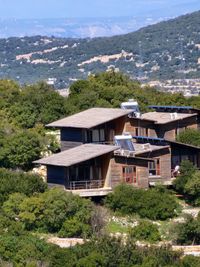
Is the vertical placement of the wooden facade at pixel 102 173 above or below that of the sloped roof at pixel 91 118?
below

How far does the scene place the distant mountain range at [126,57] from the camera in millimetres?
129375

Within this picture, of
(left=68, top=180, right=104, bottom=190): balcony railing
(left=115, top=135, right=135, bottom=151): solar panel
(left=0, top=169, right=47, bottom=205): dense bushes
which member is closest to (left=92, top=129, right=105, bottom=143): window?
(left=115, top=135, right=135, bottom=151): solar panel

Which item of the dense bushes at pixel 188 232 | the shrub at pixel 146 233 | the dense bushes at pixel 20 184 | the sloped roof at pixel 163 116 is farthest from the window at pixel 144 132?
the dense bushes at pixel 188 232

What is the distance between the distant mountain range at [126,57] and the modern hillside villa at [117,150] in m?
79.9

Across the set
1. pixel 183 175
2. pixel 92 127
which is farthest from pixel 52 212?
pixel 92 127

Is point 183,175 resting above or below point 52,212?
above

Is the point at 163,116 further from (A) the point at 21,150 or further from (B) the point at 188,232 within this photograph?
(B) the point at 188,232

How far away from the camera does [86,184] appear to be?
113 ft

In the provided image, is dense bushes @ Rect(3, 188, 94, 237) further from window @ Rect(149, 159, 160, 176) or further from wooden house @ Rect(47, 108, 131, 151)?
wooden house @ Rect(47, 108, 131, 151)

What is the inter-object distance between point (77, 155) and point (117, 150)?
4.24 ft

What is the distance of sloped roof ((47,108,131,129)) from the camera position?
37000 millimetres

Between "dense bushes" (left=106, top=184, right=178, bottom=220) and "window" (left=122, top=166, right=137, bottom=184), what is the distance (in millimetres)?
1238

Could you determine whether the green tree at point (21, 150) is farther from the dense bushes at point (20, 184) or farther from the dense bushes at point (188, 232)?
the dense bushes at point (188, 232)

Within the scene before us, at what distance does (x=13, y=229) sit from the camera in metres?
29.8
